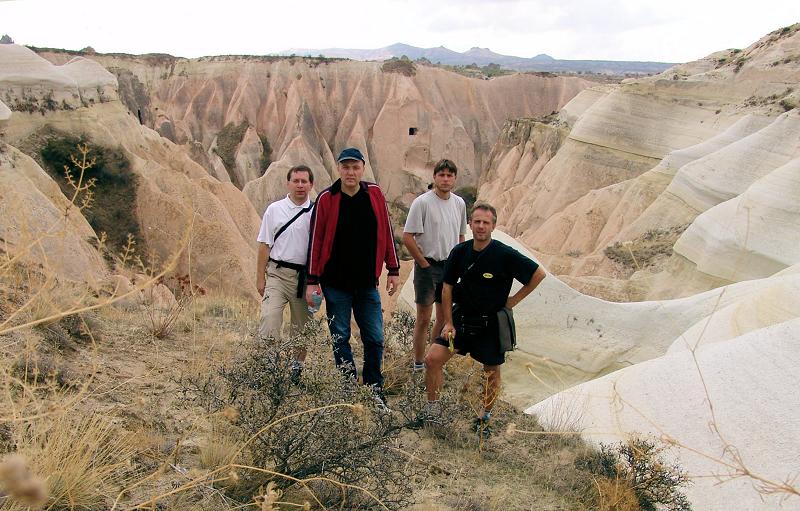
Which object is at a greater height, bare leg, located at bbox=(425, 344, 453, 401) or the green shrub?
bare leg, located at bbox=(425, 344, 453, 401)

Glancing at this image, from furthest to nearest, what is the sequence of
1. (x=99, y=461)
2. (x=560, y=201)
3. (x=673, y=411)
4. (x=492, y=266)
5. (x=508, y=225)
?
(x=508, y=225) < (x=560, y=201) < (x=673, y=411) < (x=492, y=266) < (x=99, y=461)

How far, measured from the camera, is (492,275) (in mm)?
3510

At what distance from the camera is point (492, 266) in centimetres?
352

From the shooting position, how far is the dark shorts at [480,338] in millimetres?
3559

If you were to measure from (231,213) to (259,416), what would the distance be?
40.7 feet

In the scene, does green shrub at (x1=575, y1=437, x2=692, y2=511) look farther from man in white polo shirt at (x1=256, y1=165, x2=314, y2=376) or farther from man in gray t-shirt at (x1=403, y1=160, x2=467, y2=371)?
man in white polo shirt at (x1=256, y1=165, x2=314, y2=376)

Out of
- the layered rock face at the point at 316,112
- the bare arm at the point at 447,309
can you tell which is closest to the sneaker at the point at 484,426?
the bare arm at the point at 447,309

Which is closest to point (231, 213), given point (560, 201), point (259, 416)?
point (560, 201)

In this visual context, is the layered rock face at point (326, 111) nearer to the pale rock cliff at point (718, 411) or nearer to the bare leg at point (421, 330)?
the bare leg at point (421, 330)

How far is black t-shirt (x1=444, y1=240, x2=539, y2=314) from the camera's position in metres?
3.51

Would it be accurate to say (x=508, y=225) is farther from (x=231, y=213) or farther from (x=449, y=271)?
(x=449, y=271)

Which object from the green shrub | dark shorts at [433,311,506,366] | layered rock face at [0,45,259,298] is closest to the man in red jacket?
dark shorts at [433,311,506,366]

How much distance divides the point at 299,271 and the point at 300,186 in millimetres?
573

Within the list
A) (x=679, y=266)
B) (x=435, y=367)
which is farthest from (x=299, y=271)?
(x=679, y=266)
